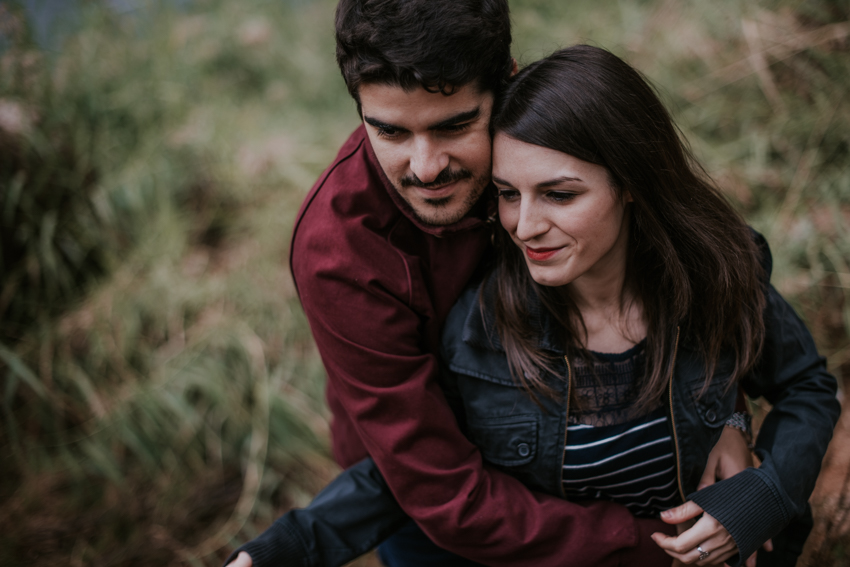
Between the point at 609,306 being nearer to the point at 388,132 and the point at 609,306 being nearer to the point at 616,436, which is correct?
the point at 616,436

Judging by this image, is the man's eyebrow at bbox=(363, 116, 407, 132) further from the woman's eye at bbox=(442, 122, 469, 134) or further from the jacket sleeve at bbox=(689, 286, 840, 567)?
the jacket sleeve at bbox=(689, 286, 840, 567)

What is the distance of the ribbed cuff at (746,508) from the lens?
141cm

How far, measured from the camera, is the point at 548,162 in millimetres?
1359

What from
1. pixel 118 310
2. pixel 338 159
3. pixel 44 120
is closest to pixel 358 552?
pixel 338 159

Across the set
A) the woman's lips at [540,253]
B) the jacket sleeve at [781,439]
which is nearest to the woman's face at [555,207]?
the woman's lips at [540,253]

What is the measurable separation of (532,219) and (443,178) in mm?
254

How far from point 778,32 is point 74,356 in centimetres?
426

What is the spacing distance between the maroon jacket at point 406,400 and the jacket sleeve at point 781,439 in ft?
0.70

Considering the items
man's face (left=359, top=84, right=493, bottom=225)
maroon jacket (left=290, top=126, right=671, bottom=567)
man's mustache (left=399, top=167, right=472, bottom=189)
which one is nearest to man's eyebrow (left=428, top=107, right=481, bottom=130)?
man's face (left=359, top=84, right=493, bottom=225)

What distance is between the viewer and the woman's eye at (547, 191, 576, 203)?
4.57 feet

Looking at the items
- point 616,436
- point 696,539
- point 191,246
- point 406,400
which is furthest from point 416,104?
point 191,246

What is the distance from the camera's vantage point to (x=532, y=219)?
1.40 meters

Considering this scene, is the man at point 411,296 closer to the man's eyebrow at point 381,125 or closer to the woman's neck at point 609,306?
the man's eyebrow at point 381,125

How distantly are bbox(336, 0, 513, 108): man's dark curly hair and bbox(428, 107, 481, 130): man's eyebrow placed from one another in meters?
0.06
